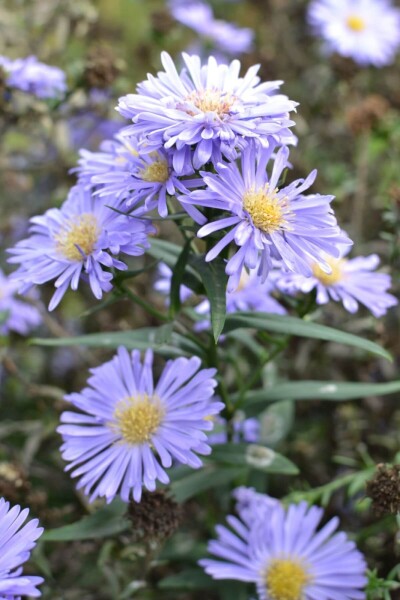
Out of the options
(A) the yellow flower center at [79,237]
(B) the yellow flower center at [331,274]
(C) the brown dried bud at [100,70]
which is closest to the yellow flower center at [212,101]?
(A) the yellow flower center at [79,237]

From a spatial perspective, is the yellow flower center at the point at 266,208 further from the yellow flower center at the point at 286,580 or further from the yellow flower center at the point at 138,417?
the yellow flower center at the point at 286,580

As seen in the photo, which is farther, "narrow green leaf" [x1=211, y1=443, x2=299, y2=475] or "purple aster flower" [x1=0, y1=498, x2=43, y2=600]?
"narrow green leaf" [x1=211, y1=443, x2=299, y2=475]

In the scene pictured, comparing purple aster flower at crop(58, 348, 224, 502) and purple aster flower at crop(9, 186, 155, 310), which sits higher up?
purple aster flower at crop(9, 186, 155, 310)

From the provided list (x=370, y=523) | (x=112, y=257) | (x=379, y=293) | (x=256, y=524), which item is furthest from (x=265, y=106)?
(x=370, y=523)

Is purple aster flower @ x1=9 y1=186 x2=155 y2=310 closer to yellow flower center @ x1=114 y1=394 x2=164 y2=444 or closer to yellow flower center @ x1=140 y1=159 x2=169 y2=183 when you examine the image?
yellow flower center @ x1=140 y1=159 x2=169 y2=183

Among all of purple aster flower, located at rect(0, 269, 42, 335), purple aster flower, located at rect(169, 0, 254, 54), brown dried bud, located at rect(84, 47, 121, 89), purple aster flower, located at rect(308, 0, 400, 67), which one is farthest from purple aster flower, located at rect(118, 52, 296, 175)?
purple aster flower, located at rect(169, 0, 254, 54)

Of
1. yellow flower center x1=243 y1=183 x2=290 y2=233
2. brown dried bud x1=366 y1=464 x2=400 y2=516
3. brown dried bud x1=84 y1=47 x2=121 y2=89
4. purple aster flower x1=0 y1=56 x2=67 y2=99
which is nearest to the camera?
yellow flower center x1=243 y1=183 x2=290 y2=233

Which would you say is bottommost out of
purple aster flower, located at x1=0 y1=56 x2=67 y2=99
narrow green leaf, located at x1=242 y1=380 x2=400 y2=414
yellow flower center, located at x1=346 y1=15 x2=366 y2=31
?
narrow green leaf, located at x1=242 y1=380 x2=400 y2=414

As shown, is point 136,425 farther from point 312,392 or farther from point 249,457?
point 312,392
